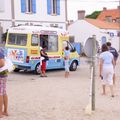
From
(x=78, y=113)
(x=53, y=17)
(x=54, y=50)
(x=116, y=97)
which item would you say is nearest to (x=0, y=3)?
(x=53, y=17)

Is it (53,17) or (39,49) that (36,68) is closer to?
(39,49)

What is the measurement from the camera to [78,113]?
410 inches

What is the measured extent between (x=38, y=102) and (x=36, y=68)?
923 centimetres

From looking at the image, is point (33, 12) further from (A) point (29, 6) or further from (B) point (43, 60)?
(B) point (43, 60)

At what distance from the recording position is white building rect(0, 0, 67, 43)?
31.5m

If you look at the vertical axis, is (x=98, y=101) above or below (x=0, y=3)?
below

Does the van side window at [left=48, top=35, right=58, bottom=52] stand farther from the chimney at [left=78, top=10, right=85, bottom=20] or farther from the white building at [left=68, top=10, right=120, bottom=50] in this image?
the chimney at [left=78, top=10, right=85, bottom=20]

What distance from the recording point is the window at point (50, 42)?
22.0 m

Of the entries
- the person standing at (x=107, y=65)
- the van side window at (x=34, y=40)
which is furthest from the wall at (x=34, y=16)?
the person standing at (x=107, y=65)

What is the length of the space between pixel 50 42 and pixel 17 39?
5.98 feet

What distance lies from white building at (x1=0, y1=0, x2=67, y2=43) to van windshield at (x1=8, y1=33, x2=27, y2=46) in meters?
8.97

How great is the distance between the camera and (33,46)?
69.7 feet

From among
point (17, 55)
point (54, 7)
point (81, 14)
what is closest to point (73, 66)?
point (17, 55)

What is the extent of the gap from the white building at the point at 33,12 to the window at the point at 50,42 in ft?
31.5
